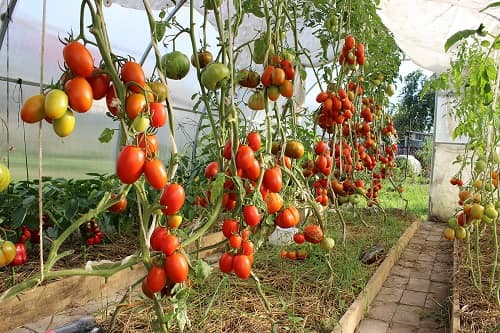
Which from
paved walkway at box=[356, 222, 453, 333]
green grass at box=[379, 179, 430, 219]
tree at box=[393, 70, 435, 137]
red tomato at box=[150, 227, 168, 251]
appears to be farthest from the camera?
tree at box=[393, 70, 435, 137]

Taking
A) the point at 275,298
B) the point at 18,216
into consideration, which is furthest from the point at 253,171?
the point at 18,216

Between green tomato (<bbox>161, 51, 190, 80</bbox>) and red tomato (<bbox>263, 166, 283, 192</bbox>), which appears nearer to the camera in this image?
green tomato (<bbox>161, 51, 190, 80</bbox>)

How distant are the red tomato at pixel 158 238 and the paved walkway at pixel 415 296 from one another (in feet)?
5.26

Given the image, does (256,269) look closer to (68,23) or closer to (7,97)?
(7,97)

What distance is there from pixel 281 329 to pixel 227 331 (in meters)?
0.24

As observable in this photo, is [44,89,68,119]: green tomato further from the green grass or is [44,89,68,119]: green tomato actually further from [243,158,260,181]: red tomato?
the green grass

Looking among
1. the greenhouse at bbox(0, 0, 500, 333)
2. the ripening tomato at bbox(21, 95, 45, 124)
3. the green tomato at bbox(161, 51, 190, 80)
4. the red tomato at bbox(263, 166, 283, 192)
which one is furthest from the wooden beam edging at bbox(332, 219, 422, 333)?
the ripening tomato at bbox(21, 95, 45, 124)

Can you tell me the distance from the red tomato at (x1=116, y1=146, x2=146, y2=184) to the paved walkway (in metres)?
1.82

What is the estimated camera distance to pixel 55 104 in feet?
2.45

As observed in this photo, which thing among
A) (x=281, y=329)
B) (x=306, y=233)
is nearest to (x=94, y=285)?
(x=281, y=329)

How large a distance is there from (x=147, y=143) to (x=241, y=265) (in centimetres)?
51

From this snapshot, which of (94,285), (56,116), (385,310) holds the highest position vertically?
(56,116)

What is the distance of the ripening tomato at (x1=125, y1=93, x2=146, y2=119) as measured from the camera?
81cm

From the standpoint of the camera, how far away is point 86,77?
32.3 inches
